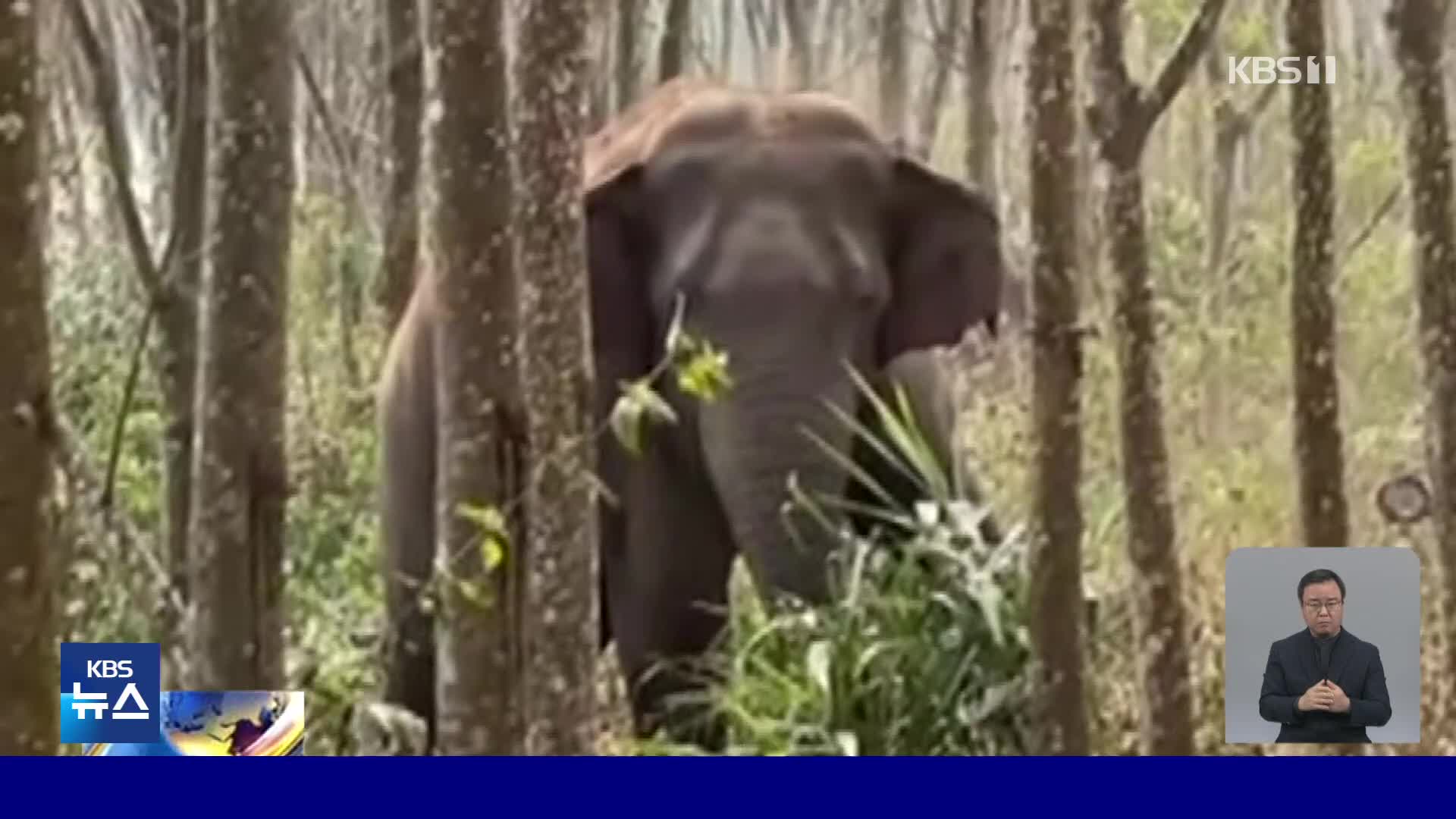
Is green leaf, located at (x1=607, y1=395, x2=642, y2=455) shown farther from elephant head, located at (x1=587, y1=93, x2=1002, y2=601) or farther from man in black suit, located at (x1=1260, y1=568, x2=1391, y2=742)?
man in black suit, located at (x1=1260, y1=568, x2=1391, y2=742)

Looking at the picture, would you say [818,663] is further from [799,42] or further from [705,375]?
[799,42]

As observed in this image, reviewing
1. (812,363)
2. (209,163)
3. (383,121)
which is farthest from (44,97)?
(812,363)

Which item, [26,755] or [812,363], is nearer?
[26,755]

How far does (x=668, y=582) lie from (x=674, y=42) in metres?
0.50

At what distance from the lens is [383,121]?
7.19ft

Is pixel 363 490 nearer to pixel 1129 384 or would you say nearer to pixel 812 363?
pixel 812 363

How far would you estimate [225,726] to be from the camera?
84.4 inches

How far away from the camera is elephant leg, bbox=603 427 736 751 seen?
7.16ft

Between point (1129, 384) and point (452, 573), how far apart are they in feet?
2.06

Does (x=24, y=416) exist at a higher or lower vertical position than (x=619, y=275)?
lower

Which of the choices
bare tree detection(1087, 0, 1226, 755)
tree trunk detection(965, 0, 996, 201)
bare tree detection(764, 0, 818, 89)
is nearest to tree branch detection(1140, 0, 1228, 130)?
bare tree detection(1087, 0, 1226, 755)

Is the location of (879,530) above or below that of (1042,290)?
below
